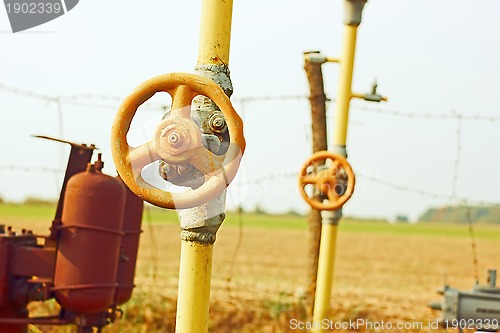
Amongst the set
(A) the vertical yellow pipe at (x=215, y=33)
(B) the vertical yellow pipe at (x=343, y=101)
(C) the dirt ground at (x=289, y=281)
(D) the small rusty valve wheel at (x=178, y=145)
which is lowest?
(C) the dirt ground at (x=289, y=281)

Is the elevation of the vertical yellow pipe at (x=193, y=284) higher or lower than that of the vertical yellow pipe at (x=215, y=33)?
lower

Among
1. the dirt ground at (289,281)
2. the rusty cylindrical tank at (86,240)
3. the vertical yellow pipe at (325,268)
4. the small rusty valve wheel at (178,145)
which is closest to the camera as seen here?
the small rusty valve wheel at (178,145)

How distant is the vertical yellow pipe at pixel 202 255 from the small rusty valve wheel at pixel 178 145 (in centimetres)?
15

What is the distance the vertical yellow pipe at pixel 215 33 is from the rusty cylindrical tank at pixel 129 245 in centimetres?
189

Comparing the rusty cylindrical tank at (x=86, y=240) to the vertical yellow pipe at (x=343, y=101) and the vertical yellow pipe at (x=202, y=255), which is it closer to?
the vertical yellow pipe at (x=343, y=101)

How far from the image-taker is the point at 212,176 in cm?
181

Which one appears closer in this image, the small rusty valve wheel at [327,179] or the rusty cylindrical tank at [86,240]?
the rusty cylindrical tank at [86,240]

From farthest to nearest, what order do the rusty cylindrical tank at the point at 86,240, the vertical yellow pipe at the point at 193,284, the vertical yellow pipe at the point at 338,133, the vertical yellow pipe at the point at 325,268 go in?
the vertical yellow pipe at the point at 325,268, the vertical yellow pipe at the point at 338,133, the rusty cylindrical tank at the point at 86,240, the vertical yellow pipe at the point at 193,284

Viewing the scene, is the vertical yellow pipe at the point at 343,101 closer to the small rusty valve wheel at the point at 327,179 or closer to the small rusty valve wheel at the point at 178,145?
the small rusty valve wheel at the point at 327,179

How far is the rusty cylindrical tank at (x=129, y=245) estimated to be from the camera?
378cm

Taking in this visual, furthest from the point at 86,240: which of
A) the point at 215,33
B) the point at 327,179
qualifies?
the point at 215,33

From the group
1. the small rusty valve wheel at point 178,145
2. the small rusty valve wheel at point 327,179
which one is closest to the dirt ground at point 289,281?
the small rusty valve wheel at point 327,179

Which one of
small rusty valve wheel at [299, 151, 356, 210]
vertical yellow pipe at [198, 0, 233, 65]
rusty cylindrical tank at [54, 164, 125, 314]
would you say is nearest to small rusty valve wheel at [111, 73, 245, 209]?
vertical yellow pipe at [198, 0, 233, 65]

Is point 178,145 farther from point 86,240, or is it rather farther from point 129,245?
point 129,245
